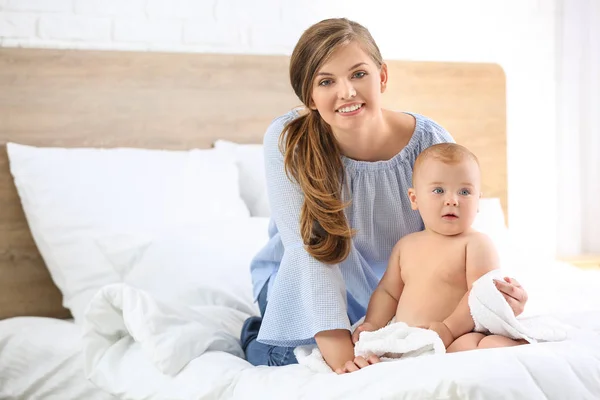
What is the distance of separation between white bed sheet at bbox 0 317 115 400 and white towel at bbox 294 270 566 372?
0.74 meters

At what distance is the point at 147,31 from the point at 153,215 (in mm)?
721

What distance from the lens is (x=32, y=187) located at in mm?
2537

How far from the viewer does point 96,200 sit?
2.50 metres

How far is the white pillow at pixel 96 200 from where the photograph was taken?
2449 millimetres

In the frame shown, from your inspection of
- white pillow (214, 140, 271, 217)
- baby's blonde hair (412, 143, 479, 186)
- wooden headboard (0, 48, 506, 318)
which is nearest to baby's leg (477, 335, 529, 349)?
baby's blonde hair (412, 143, 479, 186)

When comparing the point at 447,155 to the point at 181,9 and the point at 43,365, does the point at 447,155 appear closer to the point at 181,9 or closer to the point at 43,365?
the point at 43,365

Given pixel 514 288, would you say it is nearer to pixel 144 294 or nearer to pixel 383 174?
pixel 383 174

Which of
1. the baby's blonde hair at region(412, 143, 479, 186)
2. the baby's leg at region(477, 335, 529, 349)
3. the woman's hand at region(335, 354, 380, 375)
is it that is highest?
Result: the baby's blonde hair at region(412, 143, 479, 186)

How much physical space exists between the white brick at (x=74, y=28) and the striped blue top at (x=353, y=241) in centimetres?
115

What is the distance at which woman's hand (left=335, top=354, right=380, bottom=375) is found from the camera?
1.50 metres

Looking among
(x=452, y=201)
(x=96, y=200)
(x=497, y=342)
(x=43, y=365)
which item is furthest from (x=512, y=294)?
(x=96, y=200)

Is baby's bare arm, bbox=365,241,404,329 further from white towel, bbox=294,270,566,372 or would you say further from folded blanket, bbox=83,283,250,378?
folded blanket, bbox=83,283,250,378

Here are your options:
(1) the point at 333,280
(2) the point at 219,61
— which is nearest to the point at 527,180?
(2) the point at 219,61

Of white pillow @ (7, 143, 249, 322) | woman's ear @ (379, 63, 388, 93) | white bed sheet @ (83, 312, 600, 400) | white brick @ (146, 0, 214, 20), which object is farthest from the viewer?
white brick @ (146, 0, 214, 20)
